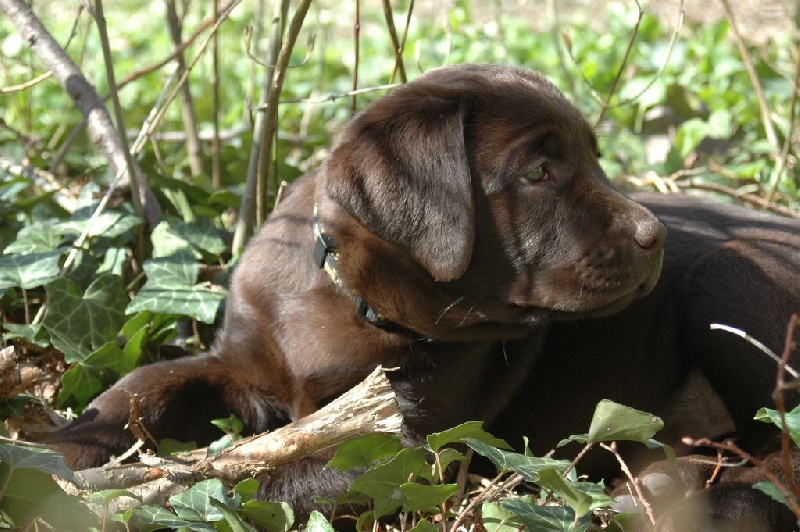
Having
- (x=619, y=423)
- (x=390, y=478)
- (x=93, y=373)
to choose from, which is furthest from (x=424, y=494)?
(x=93, y=373)

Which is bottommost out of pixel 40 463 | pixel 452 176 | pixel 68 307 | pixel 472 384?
pixel 472 384

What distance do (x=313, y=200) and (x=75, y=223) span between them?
1.10m

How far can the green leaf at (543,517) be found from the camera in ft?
6.46

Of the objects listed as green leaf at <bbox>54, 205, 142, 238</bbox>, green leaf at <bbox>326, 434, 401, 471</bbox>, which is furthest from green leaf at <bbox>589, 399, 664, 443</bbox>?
green leaf at <bbox>54, 205, 142, 238</bbox>

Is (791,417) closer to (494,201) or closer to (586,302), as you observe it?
(586,302)

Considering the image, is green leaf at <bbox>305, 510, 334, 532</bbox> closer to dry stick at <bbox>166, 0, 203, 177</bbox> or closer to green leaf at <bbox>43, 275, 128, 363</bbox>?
green leaf at <bbox>43, 275, 128, 363</bbox>

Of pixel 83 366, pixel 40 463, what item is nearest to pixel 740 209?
pixel 83 366

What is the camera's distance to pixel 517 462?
6.84 feet

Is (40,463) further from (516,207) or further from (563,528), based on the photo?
(516,207)

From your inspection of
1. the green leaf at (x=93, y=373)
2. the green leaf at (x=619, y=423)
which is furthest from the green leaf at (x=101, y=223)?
the green leaf at (x=619, y=423)

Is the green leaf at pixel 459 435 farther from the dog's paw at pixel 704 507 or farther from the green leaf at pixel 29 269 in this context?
the green leaf at pixel 29 269

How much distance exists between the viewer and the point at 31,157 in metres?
4.67

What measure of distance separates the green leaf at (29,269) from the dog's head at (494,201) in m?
1.18

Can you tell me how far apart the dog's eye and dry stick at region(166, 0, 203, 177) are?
1.78 metres
